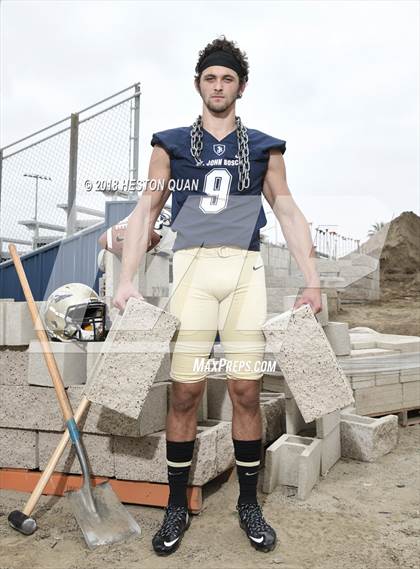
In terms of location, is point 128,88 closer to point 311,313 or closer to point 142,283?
point 142,283

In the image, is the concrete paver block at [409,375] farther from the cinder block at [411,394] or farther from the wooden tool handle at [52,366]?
the wooden tool handle at [52,366]

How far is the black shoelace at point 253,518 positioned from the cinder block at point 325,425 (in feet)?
3.75

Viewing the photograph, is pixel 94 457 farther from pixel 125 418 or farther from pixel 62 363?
pixel 62 363

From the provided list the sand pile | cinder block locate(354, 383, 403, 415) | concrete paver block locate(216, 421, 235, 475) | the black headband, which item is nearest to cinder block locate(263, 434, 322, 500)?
concrete paver block locate(216, 421, 235, 475)

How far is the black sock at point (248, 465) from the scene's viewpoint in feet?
8.38

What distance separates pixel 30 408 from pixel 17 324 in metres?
0.56

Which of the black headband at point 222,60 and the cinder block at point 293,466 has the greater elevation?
the black headband at point 222,60

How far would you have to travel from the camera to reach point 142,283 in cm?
398

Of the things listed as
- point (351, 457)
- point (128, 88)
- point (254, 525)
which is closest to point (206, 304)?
point (254, 525)

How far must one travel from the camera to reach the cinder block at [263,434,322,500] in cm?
318

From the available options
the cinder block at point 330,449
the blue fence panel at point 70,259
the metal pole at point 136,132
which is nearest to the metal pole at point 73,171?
the blue fence panel at point 70,259

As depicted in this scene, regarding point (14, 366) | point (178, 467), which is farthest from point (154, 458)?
point (14, 366)

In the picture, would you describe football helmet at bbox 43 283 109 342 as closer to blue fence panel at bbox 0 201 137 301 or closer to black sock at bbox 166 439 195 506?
black sock at bbox 166 439 195 506

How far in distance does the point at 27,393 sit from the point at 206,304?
153cm
